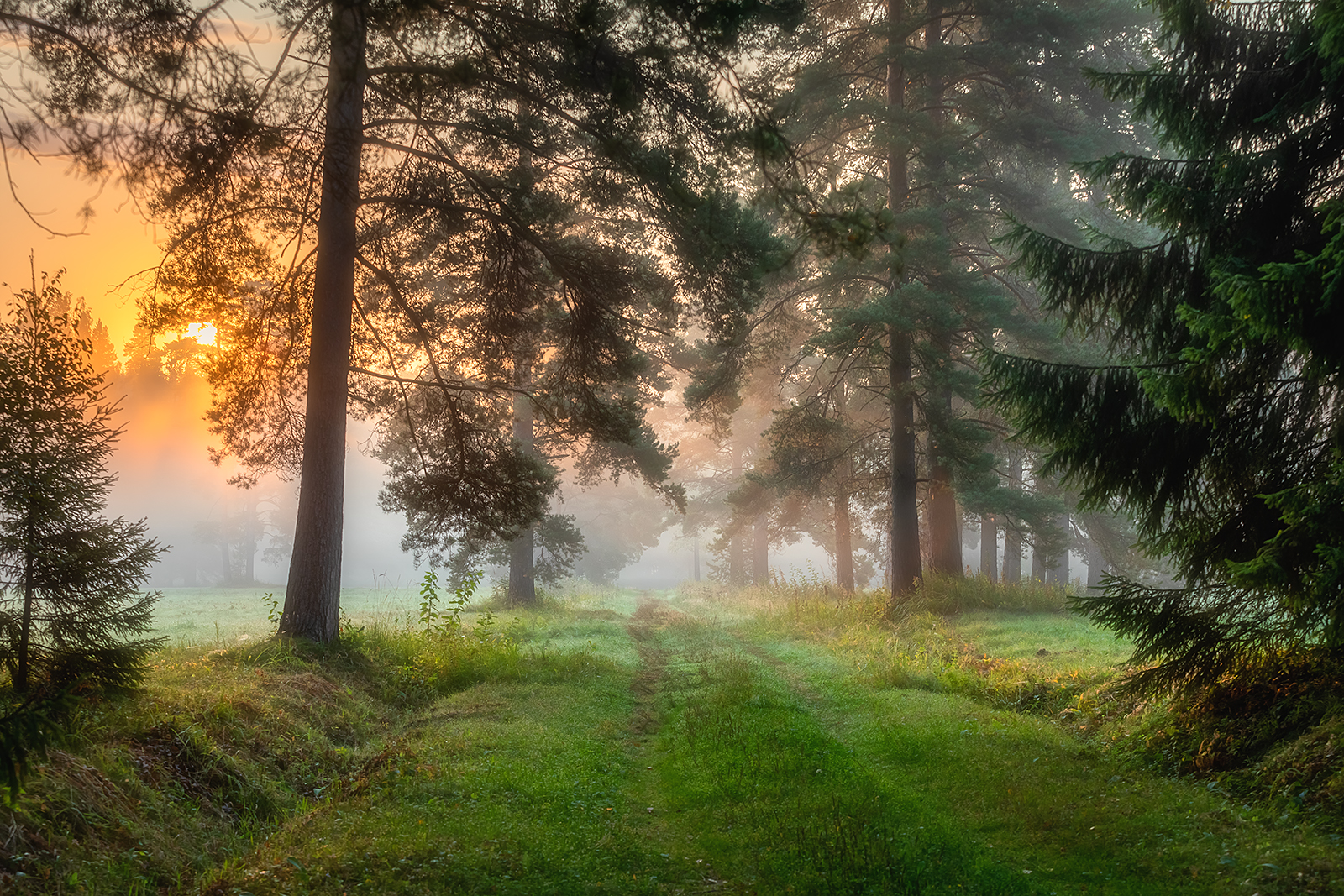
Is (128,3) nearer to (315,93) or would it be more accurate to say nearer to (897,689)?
(315,93)

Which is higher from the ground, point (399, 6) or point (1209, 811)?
point (399, 6)

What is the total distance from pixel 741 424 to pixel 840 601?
22.4 meters

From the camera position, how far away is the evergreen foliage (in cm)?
660

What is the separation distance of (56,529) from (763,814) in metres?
6.74

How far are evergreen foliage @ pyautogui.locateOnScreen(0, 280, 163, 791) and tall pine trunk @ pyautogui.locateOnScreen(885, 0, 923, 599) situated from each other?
15.2 meters

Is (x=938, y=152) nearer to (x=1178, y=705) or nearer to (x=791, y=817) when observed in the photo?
(x=1178, y=705)

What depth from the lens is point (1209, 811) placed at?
20.0 ft

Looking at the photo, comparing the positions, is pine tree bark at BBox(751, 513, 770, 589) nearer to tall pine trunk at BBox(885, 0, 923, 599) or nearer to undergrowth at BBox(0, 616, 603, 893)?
tall pine trunk at BBox(885, 0, 923, 599)

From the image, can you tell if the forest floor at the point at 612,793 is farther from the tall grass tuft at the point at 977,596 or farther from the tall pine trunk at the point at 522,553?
the tall pine trunk at the point at 522,553

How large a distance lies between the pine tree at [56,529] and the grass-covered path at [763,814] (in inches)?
98.8

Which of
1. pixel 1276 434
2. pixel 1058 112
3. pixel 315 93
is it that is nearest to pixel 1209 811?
pixel 1276 434

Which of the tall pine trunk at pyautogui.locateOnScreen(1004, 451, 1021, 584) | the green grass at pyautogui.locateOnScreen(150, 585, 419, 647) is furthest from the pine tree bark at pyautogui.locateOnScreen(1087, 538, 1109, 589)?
the green grass at pyautogui.locateOnScreen(150, 585, 419, 647)

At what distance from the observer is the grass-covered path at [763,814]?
5195mm

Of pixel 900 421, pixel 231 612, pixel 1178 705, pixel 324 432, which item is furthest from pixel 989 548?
pixel 231 612
